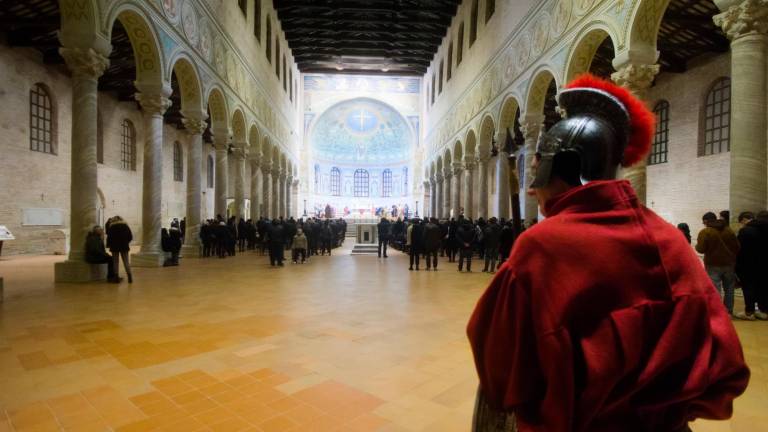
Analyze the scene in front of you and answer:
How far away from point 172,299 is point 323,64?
3251 cm

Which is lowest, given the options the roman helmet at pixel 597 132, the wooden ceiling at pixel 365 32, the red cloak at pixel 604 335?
the red cloak at pixel 604 335

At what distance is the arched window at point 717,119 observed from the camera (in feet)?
49.2

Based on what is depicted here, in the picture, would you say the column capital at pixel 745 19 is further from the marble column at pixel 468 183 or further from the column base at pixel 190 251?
the column base at pixel 190 251

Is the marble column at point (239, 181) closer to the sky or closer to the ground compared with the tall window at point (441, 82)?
closer to the ground

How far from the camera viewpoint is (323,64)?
3666 cm

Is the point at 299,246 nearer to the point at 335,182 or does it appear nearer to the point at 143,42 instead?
the point at 143,42

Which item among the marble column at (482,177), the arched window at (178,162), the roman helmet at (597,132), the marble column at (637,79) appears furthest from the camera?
the arched window at (178,162)

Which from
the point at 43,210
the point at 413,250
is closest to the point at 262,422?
the point at 413,250

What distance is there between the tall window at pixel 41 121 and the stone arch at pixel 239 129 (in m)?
6.84

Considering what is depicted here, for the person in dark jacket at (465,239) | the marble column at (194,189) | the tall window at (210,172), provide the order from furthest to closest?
the tall window at (210,172) → the marble column at (194,189) → the person in dark jacket at (465,239)

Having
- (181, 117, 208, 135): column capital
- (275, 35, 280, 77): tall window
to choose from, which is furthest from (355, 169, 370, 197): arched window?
(181, 117, 208, 135): column capital

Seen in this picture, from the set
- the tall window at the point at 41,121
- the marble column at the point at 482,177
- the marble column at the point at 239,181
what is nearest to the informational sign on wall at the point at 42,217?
the tall window at the point at 41,121

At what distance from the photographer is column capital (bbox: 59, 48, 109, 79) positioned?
30.0ft

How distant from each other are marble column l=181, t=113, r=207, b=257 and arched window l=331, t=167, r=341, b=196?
3277 cm
